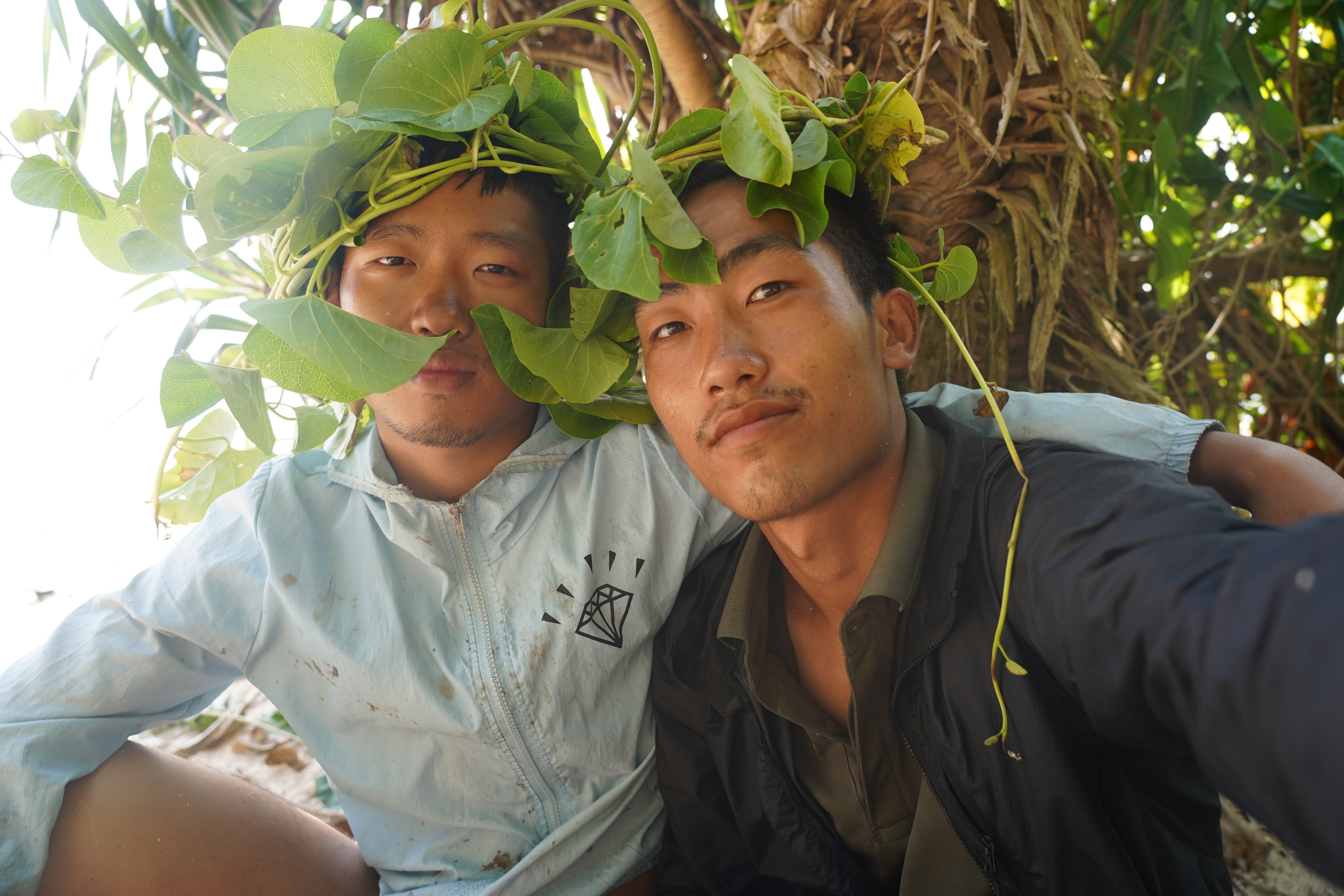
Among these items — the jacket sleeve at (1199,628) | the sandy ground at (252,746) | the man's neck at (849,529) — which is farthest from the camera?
the sandy ground at (252,746)

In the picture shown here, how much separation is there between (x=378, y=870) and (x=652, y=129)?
1244 mm

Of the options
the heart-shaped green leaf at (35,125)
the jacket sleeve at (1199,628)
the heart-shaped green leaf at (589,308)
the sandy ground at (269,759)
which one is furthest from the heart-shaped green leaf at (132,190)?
the jacket sleeve at (1199,628)

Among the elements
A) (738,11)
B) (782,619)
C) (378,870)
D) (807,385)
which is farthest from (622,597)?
(738,11)

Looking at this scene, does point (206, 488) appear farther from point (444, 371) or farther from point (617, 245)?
point (617, 245)

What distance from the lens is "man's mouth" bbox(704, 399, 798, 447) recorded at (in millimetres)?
982

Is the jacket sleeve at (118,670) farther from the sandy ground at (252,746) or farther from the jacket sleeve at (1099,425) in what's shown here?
the jacket sleeve at (1099,425)

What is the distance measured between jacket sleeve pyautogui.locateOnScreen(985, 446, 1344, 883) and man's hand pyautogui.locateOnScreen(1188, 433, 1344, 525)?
0.75ft

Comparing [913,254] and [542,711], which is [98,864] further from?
[913,254]

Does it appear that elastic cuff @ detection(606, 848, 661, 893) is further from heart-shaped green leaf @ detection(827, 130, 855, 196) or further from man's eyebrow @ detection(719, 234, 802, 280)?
heart-shaped green leaf @ detection(827, 130, 855, 196)

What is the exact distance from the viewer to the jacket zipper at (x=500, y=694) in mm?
1173

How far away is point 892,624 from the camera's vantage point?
1008 millimetres

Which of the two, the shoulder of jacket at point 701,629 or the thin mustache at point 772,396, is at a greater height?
the thin mustache at point 772,396

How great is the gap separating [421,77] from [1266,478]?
44.6 inches

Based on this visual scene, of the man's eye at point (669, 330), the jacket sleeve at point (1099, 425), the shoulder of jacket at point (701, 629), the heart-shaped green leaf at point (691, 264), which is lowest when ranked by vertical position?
the shoulder of jacket at point (701, 629)
